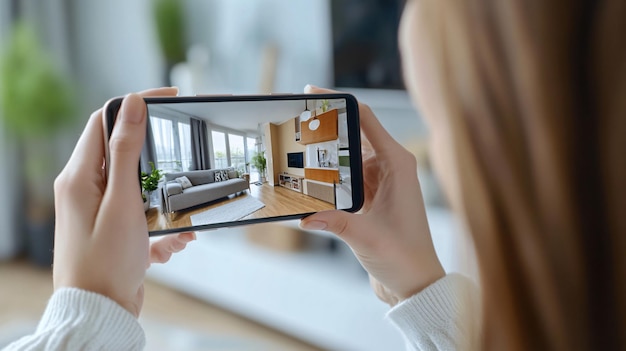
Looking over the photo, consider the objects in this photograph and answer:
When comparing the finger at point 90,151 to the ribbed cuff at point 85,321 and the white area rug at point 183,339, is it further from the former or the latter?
the white area rug at point 183,339

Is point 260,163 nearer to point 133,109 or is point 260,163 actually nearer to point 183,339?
point 133,109

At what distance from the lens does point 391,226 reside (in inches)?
23.4

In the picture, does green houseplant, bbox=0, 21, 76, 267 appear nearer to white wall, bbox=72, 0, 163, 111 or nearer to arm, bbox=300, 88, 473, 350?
white wall, bbox=72, 0, 163, 111

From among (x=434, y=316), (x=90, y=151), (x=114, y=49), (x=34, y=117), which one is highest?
(x=114, y=49)

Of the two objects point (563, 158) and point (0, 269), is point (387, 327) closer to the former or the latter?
point (563, 158)

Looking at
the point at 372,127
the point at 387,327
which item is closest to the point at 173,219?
the point at 372,127

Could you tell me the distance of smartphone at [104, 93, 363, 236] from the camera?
1.78 feet

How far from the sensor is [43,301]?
1765 mm

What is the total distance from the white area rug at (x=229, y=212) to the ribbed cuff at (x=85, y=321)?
14 cm

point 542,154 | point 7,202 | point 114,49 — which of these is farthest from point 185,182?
point 7,202

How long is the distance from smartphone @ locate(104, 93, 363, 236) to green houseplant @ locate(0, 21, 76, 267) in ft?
5.61

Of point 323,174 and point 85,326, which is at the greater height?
point 323,174

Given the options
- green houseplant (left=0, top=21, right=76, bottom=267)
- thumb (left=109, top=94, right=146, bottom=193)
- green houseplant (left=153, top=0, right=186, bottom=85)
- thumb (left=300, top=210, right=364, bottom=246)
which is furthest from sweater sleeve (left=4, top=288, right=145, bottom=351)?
green houseplant (left=0, top=21, right=76, bottom=267)

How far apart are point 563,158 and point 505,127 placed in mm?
32
